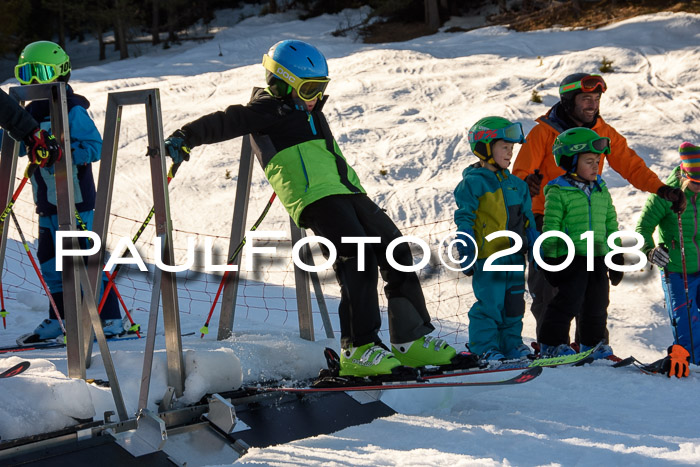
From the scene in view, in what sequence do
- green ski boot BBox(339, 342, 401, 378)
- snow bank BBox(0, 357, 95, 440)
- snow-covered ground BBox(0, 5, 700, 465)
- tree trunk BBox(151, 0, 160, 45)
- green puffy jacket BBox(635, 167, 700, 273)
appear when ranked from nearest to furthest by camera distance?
snow bank BBox(0, 357, 95, 440)
snow-covered ground BBox(0, 5, 700, 465)
green ski boot BBox(339, 342, 401, 378)
green puffy jacket BBox(635, 167, 700, 273)
tree trunk BBox(151, 0, 160, 45)

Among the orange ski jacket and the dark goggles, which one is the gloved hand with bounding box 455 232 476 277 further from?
the dark goggles

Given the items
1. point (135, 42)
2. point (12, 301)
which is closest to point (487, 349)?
point (12, 301)

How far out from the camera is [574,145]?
5.14 m

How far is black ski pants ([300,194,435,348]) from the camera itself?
160 inches

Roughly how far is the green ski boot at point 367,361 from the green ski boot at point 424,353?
0.21 metres

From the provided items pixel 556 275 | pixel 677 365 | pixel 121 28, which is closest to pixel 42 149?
pixel 556 275

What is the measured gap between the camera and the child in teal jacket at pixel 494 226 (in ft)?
16.3

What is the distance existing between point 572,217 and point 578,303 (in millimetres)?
578

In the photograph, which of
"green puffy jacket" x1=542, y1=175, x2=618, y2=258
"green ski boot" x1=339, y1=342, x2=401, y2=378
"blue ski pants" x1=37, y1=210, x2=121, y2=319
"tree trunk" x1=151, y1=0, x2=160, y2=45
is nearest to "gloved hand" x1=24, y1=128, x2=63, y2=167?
"green ski boot" x1=339, y1=342, x2=401, y2=378

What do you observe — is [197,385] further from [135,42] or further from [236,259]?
[135,42]

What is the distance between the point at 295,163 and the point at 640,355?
398 cm

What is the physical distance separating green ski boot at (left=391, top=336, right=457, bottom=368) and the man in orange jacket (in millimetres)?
1399

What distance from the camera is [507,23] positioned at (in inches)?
792

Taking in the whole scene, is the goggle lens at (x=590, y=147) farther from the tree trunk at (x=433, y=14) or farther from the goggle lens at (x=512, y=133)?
the tree trunk at (x=433, y=14)
